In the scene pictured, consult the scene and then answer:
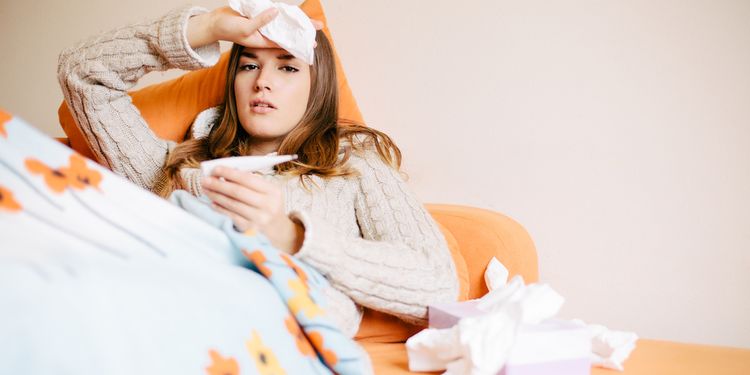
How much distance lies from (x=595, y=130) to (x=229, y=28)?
86 cm

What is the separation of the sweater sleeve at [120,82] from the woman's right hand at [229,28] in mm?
30

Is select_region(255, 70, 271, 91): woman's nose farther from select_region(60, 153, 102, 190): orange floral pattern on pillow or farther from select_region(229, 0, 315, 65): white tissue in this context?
select_region(60, 153, 102, 190): orange floral pattern on pillow

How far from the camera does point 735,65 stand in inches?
56.6

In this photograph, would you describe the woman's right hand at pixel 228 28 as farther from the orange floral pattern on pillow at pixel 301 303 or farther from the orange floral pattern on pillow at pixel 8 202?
the orange floral pattern on pillow at pixel 8 202

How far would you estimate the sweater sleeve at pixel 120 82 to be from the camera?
1.38 meters

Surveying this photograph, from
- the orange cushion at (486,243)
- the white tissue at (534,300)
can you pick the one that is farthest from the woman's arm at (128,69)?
the white tissue at (534,300)

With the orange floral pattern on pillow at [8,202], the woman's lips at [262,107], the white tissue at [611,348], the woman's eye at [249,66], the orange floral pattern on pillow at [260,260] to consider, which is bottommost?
the white tissue at [611,348]

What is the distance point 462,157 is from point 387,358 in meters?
0.81

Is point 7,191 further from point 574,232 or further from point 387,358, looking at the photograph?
point 574,232

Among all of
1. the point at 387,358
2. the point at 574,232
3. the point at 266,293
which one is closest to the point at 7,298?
the point at 266,293

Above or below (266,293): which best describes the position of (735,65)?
above

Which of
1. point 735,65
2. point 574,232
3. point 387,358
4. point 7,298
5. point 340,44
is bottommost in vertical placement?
point 387,358

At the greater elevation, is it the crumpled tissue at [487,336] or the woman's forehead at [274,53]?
the woman's forehead at [274,53]

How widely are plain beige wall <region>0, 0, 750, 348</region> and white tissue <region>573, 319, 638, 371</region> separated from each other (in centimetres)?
55
